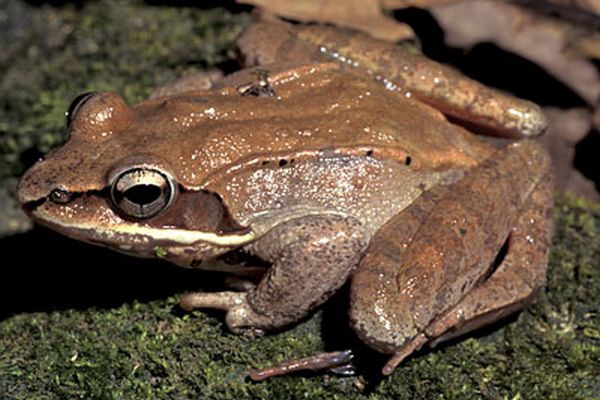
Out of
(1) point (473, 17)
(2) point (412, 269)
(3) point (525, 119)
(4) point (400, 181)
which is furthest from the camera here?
(1) point (473, 17)

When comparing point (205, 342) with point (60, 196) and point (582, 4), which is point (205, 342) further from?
point (582, 4)

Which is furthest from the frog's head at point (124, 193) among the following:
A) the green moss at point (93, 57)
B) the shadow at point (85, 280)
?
the green moss at point (93, 57)

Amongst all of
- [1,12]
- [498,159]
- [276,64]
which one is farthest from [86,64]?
[498,159]

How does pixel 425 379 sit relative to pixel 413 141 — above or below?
below

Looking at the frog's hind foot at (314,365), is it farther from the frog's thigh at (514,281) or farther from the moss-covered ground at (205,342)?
the frog's thigh at (514,281)

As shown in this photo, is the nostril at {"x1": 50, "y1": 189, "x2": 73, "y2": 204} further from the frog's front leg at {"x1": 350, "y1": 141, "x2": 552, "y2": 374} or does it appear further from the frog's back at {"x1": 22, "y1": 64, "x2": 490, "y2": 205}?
the frog's front leg at {"x1": 350, "y1": 141, "x2": 552, "y2": 374}

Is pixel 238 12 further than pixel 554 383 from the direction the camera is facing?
Yes

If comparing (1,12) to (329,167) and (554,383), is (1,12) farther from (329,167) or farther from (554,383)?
(554,383)
